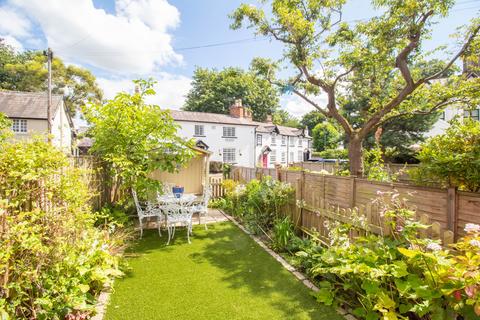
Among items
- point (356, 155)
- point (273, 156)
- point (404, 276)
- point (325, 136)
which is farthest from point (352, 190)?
point (325, 136)

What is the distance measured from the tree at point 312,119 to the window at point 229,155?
29.1 meters

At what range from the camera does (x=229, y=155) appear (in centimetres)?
2714

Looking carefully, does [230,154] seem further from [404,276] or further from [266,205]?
[404,276]

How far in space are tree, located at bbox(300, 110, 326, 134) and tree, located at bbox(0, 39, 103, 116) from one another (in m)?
38.4

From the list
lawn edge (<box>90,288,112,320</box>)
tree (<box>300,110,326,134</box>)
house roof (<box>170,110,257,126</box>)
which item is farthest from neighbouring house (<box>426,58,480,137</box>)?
tree (<box>300,110,326,134</box>)

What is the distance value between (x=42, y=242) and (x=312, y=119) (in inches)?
2061

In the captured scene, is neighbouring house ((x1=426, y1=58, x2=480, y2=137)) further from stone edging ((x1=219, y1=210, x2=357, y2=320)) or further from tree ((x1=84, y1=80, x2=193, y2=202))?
tree ((x1=84, y1=80, x2=193, y2=202))

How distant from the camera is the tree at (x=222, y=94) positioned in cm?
3997

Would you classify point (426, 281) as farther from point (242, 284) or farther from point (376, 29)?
point (376, 29)

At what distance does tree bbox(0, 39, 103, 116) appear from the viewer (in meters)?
26.0

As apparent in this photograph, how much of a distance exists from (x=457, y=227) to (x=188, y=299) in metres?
3.55

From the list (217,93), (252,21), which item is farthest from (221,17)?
(217,93)

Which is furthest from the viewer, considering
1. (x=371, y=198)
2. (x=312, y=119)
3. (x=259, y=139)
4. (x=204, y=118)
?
(x=312, y=119)

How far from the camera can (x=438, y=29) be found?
24.5 feet
